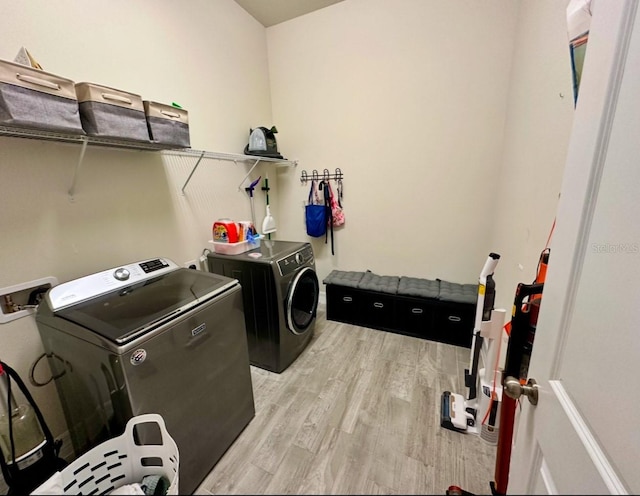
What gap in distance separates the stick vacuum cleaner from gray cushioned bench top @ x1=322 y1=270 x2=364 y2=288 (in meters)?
1.29

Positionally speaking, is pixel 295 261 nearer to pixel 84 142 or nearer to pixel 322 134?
pixel 84 142

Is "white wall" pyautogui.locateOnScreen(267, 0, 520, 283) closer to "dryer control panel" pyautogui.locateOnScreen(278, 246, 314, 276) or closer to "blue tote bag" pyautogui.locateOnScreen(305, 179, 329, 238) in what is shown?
"blue tote bag" pyautogui.locateOnScreen(305, 179, 329, 238)

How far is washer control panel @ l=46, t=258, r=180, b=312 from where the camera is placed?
1.24m

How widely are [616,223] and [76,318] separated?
1.76 metres

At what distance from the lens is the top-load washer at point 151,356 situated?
3.35ft

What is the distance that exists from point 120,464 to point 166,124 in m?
1.56

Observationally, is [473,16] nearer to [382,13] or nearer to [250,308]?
[382,13]

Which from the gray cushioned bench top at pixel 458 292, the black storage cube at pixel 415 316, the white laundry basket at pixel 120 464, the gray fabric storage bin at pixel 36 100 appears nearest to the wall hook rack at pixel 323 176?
the black storage cube at pixel 415 316

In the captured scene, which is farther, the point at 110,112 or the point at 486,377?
the point at 486,377

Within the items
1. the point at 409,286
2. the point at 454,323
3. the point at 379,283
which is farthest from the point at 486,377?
the point at 379,283

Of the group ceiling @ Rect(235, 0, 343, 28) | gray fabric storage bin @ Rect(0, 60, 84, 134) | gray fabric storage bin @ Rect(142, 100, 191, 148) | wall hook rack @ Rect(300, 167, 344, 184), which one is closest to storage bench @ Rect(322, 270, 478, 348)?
wall hook rack @ Rect(300, 167, 344, 184)

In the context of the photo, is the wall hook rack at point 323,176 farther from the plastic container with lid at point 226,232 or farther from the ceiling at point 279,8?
the ceiling at point 279,8

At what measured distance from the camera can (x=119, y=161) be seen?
1.67 m

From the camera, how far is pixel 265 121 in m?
2.98
